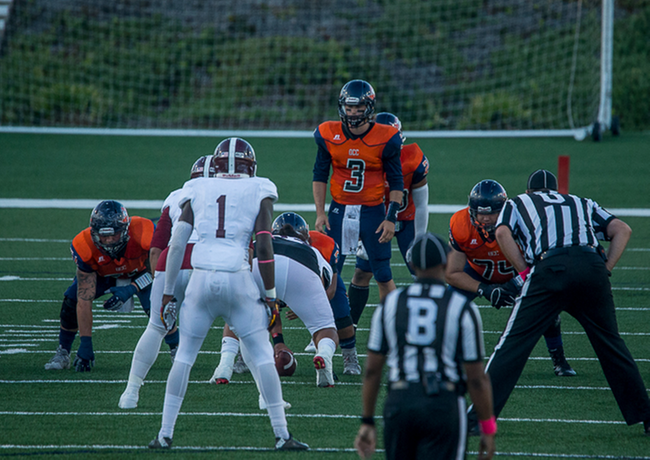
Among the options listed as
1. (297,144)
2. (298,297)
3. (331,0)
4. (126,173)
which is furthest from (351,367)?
(331,0)

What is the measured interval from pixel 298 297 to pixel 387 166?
5.58 ft

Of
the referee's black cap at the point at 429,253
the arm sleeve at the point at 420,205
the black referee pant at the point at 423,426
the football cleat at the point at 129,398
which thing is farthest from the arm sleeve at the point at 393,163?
the black referee pant at the point at 423,426

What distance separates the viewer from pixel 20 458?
14.4 ft

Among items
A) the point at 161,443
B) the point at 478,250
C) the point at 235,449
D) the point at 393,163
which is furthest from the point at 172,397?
the point at 393,163

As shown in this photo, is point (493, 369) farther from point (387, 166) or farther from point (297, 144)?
point (297, 144)

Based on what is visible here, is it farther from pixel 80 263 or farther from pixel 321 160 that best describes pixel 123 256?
pixel 321 160

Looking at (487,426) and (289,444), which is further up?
(487,426)

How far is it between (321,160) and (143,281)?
5.87 feet

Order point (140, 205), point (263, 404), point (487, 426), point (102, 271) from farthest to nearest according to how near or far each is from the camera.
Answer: point (140, 205) → point (102, 271) → point (263, 404) → point (487, 426)

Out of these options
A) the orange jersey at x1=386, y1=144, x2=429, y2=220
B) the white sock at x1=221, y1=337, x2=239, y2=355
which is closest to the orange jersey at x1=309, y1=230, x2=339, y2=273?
the white sock at x1=221, y1=337, x2=239, y2=355

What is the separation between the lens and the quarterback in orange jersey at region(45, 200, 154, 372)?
6.22m

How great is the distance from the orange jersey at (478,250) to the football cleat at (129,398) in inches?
101

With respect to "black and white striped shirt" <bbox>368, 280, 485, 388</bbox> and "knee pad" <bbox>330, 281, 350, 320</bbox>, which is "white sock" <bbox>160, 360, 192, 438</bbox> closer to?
"black and white striped shirt" <bbox>368, 280, 485, 388</bbox>

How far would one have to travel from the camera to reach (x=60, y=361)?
638cm
